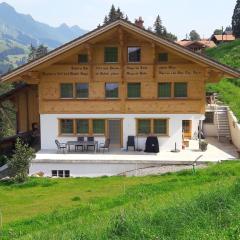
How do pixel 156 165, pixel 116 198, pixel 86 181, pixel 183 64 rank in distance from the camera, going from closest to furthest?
pixel 116 198 < pixel 86 181 < pixel 156 165 < pixel 183 64

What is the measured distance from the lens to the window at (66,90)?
2947 cm

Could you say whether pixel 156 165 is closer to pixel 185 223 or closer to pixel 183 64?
pixel 183 64

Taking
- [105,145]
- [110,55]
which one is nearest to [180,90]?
[110,55]

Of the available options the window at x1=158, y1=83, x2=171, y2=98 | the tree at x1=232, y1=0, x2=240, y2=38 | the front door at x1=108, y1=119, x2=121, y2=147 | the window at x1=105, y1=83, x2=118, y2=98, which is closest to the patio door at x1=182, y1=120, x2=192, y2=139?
the window at x1=158, y1=83, x2=171, y2=98

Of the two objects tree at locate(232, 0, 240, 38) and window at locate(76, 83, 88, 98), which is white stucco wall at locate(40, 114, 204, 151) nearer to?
Result: window at locate(76, 83, 88, 98)

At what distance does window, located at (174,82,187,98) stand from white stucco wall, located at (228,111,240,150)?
3810 millimetres

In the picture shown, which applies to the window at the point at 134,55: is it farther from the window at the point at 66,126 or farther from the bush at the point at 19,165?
the bush at the point at 19,165

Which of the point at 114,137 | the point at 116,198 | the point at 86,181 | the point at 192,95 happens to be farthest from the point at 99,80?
the point at 116,198

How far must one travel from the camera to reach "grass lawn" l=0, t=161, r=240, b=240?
9.44m

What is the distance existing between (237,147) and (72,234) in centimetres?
2139

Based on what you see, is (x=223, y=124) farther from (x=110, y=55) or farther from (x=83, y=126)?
(x=83, y=126)

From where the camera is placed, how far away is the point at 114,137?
1179 inches

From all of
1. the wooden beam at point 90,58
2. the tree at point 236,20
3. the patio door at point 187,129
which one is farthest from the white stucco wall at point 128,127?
the tree at point 236,20

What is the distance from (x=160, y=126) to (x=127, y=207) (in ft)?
48.8
